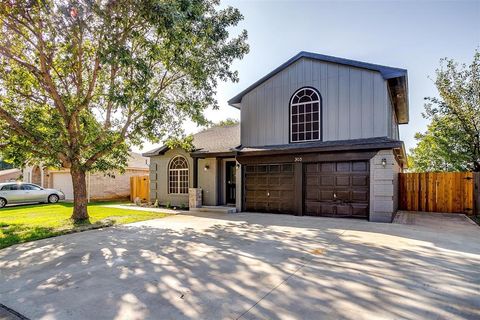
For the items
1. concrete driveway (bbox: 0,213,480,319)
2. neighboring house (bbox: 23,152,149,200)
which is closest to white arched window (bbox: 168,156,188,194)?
neighboring house (bbox: 23,152,149,200)

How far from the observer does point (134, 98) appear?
8.44 meters

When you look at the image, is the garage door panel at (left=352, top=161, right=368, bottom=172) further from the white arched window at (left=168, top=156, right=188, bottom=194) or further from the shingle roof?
the white arched window at (left=168, top=156, right=188, bottom=194)

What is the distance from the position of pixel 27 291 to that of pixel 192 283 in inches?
88.6

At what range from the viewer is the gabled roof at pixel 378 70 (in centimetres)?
934

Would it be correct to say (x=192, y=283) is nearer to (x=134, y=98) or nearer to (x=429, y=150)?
(x=134, y=98)

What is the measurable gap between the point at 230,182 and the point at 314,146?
492 cm

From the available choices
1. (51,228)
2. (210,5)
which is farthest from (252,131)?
(51,228)

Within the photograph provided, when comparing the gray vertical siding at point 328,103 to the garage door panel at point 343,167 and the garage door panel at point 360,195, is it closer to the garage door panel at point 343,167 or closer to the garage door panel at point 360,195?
the garage door panel at point 343,167

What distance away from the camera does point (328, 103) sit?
34.1ft

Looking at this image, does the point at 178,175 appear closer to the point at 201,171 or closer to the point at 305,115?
the point at 201,171

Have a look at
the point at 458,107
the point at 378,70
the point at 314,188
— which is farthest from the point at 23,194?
the point at 458,107

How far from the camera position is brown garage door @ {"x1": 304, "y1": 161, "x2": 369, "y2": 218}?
30.7ft

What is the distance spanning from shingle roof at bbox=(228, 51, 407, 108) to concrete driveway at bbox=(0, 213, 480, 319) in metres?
5.37

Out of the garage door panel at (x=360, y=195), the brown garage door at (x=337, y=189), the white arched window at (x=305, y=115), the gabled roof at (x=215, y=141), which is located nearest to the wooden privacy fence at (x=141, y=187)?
the gabled roof at (x=215, y=141)
